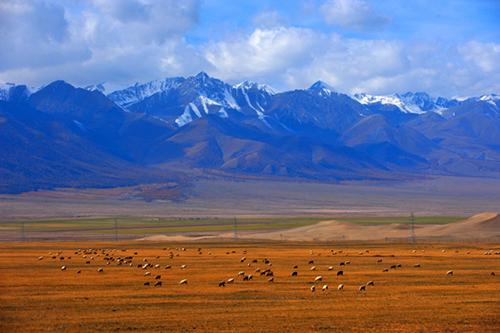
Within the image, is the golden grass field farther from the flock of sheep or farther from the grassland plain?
the grassland plain

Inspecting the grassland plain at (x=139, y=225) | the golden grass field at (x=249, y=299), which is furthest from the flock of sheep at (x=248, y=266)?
the grassland plain at (x=139, y=225)

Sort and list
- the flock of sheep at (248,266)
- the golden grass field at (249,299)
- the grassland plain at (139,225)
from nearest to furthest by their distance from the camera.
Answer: the golden grass field at (249,299) < the flock of sheep at (248,266) < the grassland plain at (139,225)

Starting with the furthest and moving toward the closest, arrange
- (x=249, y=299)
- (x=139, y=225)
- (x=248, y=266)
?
(x=139, y=225) < (x=248, y=266) < (x=249, y=299)

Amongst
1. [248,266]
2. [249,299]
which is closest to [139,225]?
[248,266]

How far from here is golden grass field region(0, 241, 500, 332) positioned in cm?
2675

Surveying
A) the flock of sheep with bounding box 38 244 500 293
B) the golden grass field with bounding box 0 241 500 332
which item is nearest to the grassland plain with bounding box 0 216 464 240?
the flock of sheep with bounding box 38 244 500 293

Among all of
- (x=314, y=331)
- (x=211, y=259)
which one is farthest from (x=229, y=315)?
(x=211, y=259)

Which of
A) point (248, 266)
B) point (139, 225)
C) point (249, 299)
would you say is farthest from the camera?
point (139, 225)

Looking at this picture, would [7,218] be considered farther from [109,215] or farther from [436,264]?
[436,264]

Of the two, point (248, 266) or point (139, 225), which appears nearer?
point (248, 266)

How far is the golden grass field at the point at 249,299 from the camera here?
26.8 meters

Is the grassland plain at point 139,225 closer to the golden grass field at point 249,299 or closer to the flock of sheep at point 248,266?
the flock of sheep at point 248,266

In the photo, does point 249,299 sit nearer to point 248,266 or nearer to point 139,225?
point 248,266

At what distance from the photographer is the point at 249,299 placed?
108ft
